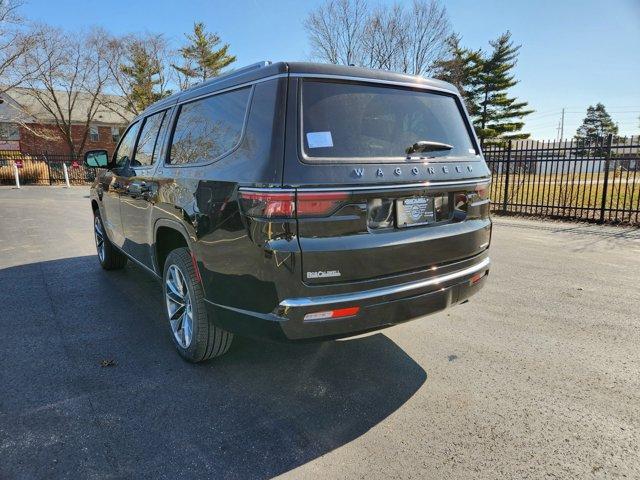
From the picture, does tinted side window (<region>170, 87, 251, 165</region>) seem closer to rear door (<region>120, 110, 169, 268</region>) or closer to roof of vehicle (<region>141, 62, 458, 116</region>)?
roof of vehicle (<region>141, 62, 458, 116</region>)

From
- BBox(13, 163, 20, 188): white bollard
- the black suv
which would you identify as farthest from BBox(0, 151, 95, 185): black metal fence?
the black suv

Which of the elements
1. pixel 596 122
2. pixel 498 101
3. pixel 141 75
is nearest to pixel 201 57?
pixel 141 75

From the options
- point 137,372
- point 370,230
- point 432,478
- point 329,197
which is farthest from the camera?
point 137,372

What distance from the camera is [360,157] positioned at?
244cm

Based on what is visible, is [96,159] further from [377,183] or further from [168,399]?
[377,183]

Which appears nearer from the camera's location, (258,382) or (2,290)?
(258,382)

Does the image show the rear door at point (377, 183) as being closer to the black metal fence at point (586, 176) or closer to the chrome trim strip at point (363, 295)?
the chrome trim strip at point (363, 295)

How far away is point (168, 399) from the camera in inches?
108

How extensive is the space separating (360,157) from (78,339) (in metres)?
2.88

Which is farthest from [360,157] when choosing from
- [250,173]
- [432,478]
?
[432,478]

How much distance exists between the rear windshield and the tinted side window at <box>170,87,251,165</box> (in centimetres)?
Answer: 48

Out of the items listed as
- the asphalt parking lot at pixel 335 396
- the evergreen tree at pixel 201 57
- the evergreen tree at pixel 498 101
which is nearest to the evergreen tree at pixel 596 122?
the evergreen tree at pixel 498 101

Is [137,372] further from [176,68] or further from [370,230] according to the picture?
[176,68]

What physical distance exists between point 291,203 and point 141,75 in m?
40.6
